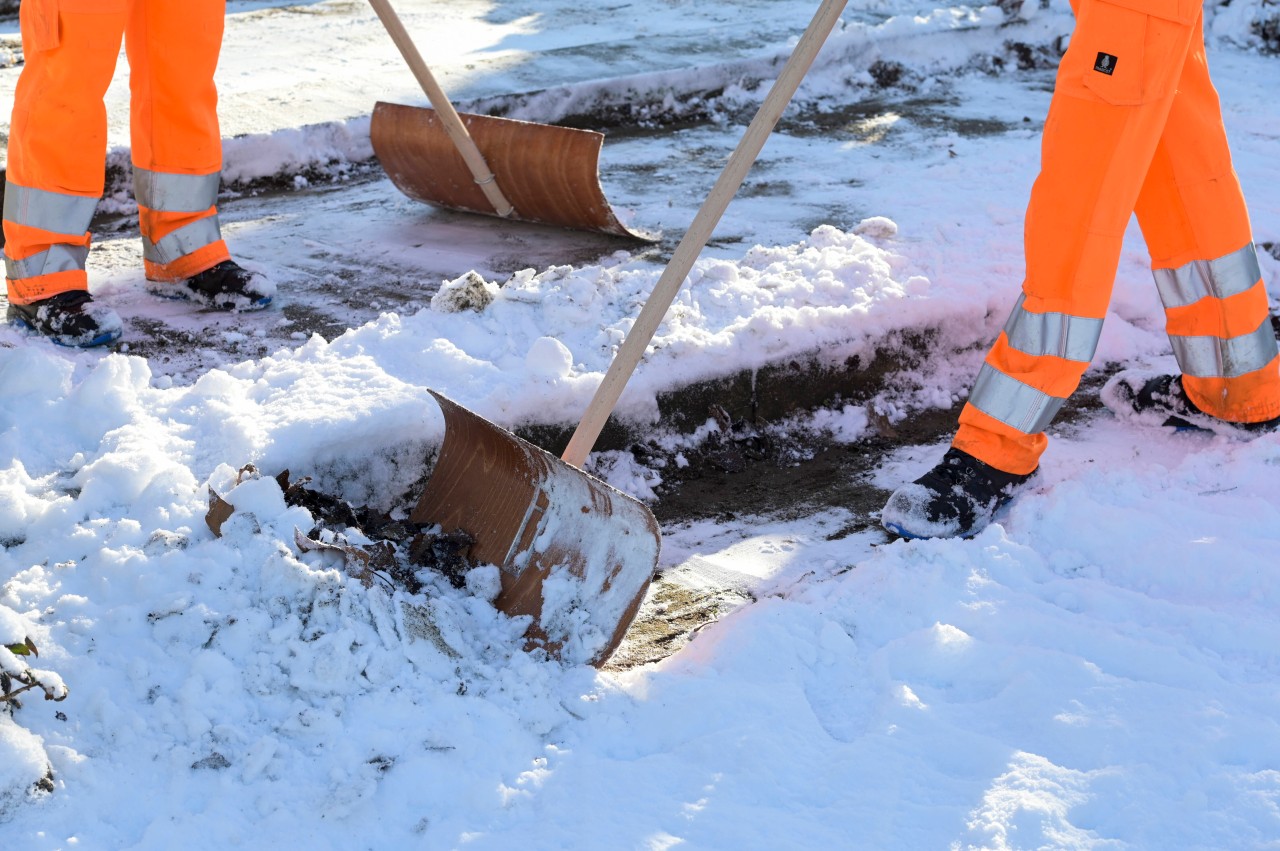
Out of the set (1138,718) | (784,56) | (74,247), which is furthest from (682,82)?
(1138,718)

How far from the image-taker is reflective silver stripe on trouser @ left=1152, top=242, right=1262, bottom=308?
276 centimetres

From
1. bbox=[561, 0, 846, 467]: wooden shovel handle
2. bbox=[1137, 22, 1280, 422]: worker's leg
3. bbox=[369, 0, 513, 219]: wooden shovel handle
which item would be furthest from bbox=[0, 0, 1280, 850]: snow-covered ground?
bbox=[561, 0, 846, 467]: wooden shovel handle

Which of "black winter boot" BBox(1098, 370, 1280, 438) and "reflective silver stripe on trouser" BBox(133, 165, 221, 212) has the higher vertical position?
"reflective silver stripe on trouser" BBox(133, 165, 221, 212)

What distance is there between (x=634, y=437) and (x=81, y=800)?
1658 mm

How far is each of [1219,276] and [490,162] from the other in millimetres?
2537

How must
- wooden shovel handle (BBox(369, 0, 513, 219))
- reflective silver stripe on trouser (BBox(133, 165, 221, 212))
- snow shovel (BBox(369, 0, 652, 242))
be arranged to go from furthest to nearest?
snow shovel (BBox(369, 0, 652, 242)) → wooden shovel handle (BBox(369, 0, 513, 219)) → reflective silver stripe on trouser (BBox(133, 165, 221, 212))

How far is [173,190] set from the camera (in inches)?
141

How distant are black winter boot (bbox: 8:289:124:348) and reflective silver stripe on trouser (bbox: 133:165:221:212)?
43 centimetres

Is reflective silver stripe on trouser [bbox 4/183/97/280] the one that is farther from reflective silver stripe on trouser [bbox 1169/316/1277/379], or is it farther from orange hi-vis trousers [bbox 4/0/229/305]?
reflective silver stripe on trouser [bbox 1169/316/1277/379]

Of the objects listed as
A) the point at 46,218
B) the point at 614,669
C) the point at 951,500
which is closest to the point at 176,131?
the point at 46,218

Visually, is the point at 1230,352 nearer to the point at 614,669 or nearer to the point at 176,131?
the point at 614,669

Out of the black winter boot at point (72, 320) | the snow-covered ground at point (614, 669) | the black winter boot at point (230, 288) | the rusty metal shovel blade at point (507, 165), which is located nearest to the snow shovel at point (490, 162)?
the rusty metal shovel blade at point (507, 165)

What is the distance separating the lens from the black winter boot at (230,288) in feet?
11.8

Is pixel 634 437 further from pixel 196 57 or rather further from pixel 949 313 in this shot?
pixel 196 57
